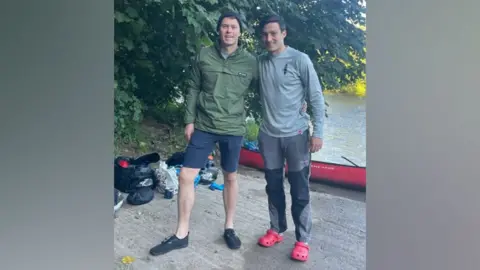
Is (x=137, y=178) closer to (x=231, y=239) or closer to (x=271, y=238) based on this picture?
(x=231, y=239)

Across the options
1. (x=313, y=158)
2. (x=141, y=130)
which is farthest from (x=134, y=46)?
(x=313, y=158)

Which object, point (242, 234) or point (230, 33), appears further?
point (242, 234)

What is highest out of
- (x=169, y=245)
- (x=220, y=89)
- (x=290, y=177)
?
(x=220, y=89)

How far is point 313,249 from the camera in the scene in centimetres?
146

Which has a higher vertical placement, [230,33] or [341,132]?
[230,33]

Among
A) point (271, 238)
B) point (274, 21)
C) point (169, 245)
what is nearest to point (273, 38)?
point (274, 21)

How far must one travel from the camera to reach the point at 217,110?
57.1 inches

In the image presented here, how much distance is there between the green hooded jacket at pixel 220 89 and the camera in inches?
56.0

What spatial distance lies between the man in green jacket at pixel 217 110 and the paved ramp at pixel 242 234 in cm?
5

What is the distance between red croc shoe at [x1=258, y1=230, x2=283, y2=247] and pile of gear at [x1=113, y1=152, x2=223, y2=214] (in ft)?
0.83

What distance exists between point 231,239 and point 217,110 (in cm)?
49

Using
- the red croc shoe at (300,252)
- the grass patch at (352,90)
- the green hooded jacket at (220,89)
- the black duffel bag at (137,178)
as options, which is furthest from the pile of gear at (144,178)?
the grass patch at (352,90)
